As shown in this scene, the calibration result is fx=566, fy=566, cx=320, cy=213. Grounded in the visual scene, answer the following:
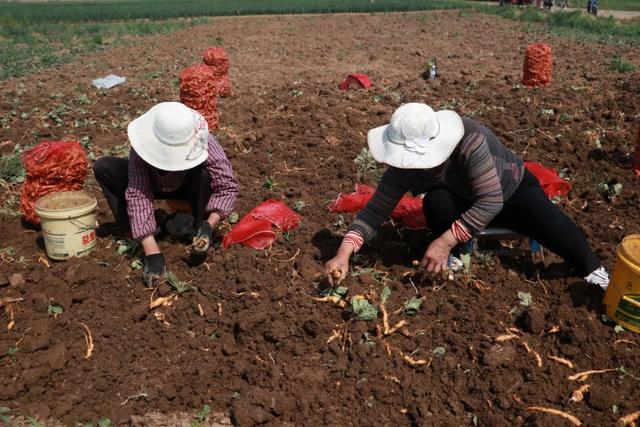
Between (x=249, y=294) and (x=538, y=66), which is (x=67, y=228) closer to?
(x=249, y=294)

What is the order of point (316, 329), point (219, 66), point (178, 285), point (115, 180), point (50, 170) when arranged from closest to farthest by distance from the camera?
point (316, 329) → point (178, 285) → point (115, 180) → point (50, 170) → point (219, 66)

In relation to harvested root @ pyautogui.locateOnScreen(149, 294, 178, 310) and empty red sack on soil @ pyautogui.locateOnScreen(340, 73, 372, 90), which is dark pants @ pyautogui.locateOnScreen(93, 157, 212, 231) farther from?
empty red sack on soil @ pyautogui.locateOnScreen(340, 73, 372, 90)

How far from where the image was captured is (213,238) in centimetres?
402

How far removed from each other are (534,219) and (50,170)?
333 cm

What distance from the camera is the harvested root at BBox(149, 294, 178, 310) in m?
3.36

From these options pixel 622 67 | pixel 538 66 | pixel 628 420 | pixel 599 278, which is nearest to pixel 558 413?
pixel 628 420

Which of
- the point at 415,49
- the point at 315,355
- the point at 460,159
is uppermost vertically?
the point at 460,159

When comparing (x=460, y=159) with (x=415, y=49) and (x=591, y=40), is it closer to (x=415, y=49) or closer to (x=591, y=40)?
(x=415, y=49)

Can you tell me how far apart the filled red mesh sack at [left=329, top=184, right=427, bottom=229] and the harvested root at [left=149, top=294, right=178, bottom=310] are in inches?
59.0

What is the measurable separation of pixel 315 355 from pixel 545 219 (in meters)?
1.53

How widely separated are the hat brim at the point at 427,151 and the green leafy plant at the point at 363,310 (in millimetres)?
812

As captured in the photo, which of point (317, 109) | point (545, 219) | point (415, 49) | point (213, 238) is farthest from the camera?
point (415, 49)

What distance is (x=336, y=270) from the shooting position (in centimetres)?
321

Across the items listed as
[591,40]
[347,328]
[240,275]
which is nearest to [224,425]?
[347,328]
